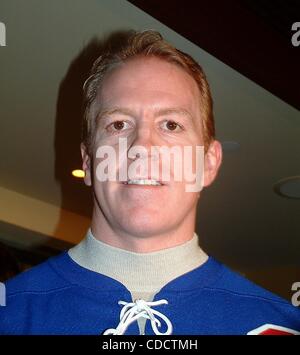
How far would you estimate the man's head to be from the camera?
28.9 inches

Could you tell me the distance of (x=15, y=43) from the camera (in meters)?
1.44

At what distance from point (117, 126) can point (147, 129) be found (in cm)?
6

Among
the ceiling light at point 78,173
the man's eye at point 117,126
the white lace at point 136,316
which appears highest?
the man's eye at point 117,126

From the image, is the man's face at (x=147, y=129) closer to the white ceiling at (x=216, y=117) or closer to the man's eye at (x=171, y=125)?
the man's eye at (x=171, y=125)

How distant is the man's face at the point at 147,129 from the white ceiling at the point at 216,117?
478 mm

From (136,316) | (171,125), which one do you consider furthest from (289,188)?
(136,316)

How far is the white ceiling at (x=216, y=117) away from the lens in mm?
1280

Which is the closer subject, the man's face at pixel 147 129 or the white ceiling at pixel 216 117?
the man's face at pixel 147 129

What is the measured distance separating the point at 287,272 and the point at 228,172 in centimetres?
57

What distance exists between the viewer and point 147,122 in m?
0.75

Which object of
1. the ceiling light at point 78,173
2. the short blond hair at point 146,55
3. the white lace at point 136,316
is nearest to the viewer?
the white lace at point 136,316

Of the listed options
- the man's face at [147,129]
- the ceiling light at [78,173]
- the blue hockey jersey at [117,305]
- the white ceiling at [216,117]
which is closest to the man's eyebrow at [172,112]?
the man's face at [147,129]
